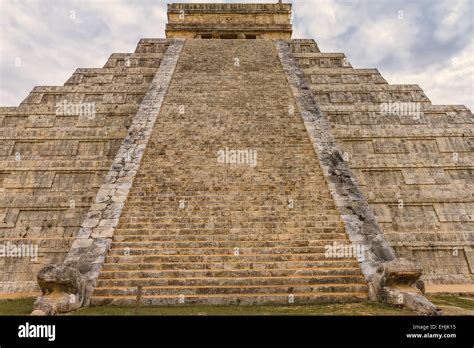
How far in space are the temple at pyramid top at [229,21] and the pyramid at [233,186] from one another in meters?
6.13

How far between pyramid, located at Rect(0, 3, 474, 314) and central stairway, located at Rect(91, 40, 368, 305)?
4 cm

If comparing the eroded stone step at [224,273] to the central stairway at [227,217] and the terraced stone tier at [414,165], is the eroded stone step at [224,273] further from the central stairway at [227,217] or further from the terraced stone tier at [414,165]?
the terraced stone tier at [414,165]

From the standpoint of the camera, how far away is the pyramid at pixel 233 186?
6.50 metres

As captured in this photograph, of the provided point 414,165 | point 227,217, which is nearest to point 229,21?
point 414,165

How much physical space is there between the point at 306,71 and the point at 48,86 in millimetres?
9727

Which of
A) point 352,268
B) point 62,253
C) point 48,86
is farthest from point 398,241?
point 48,86

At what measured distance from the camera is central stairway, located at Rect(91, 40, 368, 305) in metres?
6.36

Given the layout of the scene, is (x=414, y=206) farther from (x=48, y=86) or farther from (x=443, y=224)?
(x=48, y=86)

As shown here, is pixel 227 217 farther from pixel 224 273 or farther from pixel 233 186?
pixel 224 273

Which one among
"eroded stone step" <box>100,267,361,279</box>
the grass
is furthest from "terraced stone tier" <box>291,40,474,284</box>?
"eroded stone step" <box>100,267,361,279</box>

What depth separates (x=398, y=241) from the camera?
8.85m

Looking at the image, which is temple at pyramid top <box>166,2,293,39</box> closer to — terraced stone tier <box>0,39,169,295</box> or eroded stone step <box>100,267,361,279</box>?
terraced stone tier <box>0,39,169,295</box>

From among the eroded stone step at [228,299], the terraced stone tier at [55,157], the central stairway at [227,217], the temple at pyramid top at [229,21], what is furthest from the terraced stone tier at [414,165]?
the temple at pyramid top at [229,21]

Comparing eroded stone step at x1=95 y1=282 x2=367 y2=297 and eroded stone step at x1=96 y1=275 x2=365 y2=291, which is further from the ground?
eroded stone step at x1=96 y1=275 x2=365 y2=291
